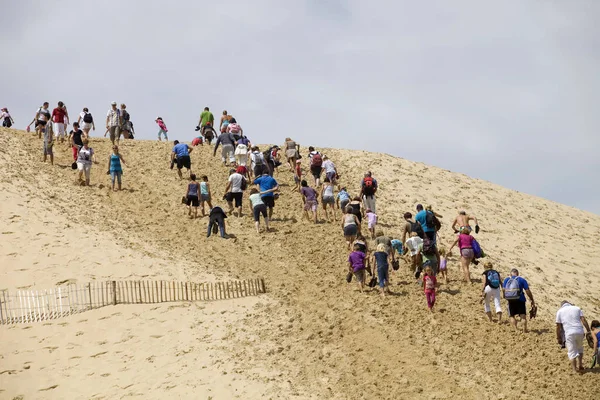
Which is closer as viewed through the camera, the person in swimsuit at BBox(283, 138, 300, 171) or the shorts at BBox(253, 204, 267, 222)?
the shorts at BBox(253, 204, 267, 222)

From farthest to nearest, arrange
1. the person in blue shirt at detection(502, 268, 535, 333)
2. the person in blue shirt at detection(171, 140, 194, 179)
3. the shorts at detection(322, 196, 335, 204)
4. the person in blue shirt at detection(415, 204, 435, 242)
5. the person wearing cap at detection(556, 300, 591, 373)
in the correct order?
the person in blue shirt at detection(171, 140, 194, 179) < the shorts at detection(322, 196, 335, 204) < the person in blue shirt at detection(415, 204, 435, 242) < the person in blue shirt at detection(502, 268, 535, 333) < the person wearing cap at detection(556, 300, 591, 373)

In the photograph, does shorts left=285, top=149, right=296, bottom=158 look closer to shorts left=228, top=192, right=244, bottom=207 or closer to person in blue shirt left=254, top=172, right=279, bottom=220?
shorts left=228, top=192, right=244, bottom=207


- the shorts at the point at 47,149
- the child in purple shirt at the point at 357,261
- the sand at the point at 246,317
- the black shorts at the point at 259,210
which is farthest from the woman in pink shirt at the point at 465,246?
the shorts at the point at 47,149

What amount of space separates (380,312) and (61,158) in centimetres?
1841

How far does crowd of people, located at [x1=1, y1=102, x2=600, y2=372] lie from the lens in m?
20.9

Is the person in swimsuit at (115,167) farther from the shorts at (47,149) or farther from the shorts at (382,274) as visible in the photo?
the shorts at (382,274)

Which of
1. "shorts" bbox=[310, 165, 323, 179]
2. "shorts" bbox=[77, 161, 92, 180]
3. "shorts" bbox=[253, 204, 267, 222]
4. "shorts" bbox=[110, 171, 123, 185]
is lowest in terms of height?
"shorts" bbox=[253, 204, 267, 222]

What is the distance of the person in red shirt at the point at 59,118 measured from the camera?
34906 millimetres

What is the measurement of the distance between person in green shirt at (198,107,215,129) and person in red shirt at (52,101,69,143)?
6331mm

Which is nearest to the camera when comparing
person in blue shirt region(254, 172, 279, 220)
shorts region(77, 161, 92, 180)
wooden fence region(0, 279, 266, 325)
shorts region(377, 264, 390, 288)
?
shorts region(377, 264, 390, 288)

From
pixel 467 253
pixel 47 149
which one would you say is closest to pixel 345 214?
pixel 467 253

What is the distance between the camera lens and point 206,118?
3900 centimetres

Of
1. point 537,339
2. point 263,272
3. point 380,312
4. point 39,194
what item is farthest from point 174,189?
point 537,339

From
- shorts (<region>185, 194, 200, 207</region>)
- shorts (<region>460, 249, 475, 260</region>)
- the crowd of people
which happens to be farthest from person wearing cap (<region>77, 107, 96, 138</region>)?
shorts (<region>460, 249, 475, 260</region>)
